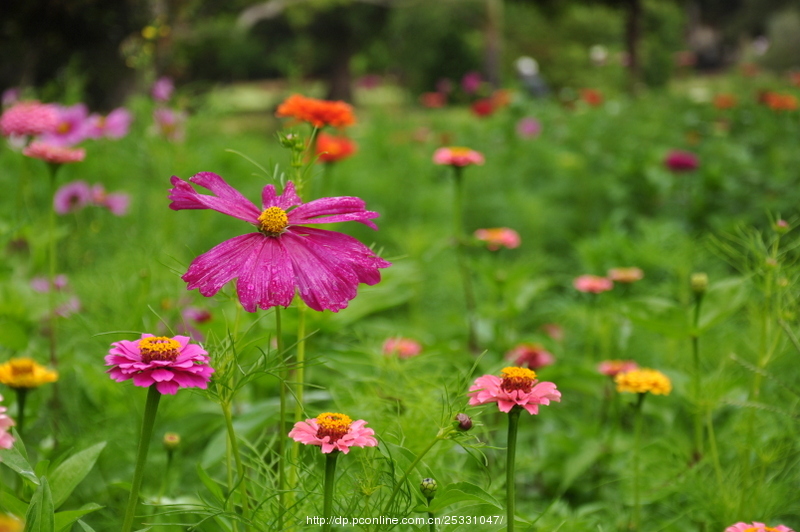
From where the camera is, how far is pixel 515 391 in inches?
23.4

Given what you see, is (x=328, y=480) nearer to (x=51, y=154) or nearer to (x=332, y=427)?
(x=332, y=427)

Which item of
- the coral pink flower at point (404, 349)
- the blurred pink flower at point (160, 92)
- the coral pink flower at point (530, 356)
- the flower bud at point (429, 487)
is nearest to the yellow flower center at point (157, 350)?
the flower bud at point (429, 487)

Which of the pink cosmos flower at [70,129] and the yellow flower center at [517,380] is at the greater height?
the pink cosmos flower at [70,129]

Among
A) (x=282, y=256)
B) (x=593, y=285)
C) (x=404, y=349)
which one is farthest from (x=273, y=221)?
(x=593, y=285)

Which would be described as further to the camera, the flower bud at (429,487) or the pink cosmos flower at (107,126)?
the pink cosmos flower at (107,126)

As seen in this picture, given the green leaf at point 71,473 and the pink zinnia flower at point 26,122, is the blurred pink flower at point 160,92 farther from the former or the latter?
the green leaf at point 71,473

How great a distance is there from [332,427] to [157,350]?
5.8 inches

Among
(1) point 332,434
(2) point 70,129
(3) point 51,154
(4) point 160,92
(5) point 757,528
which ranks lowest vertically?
(5) point 757,528

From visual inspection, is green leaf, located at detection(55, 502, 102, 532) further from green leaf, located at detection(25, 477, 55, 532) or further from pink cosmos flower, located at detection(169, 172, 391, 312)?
pink cosmos flower, located at detection(169, 172, 391, 312)

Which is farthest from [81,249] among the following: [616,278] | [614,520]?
[614,520]

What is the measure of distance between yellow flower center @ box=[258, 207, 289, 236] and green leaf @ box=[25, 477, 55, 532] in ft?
0.84

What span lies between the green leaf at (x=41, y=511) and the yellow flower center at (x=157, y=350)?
0.12 meters

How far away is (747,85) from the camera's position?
221 inches

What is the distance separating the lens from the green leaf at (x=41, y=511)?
0.54m
